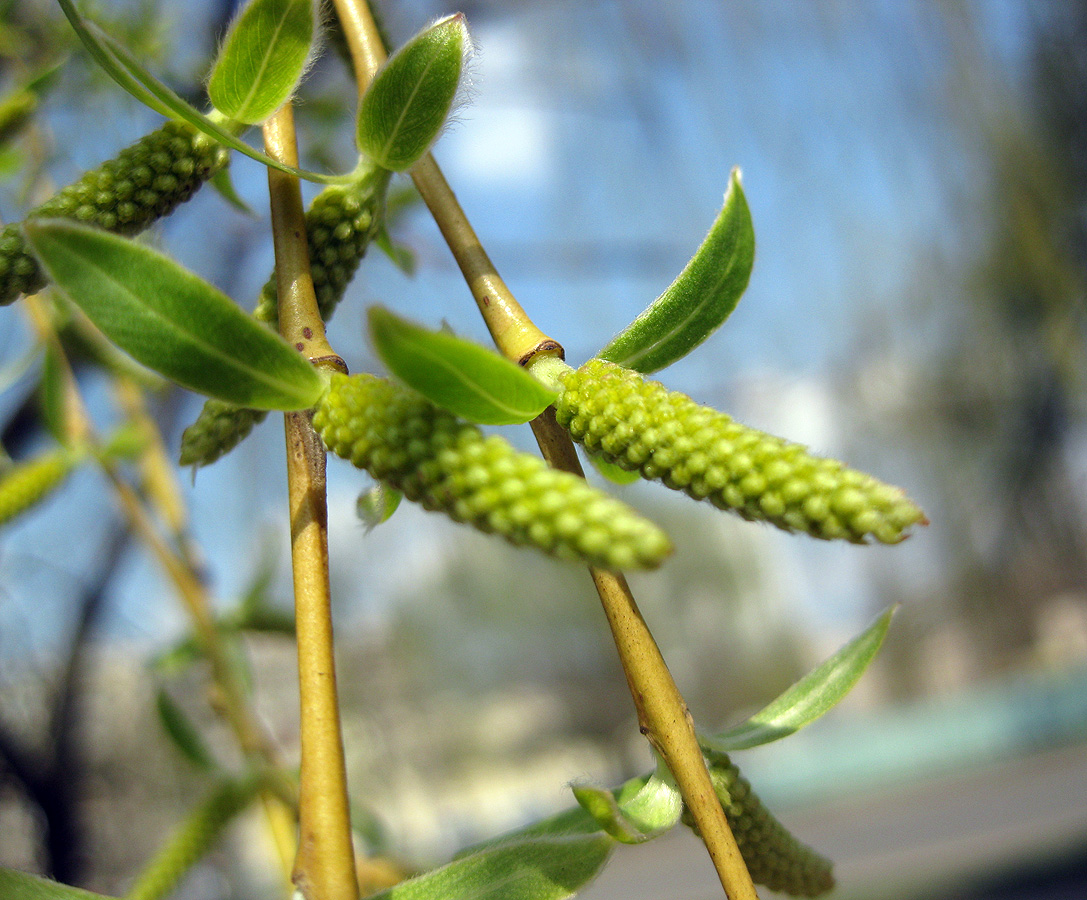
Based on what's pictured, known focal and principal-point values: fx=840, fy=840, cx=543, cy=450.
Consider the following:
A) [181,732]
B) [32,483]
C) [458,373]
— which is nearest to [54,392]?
[32,483]

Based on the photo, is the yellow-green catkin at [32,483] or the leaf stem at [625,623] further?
the yellow-green catkin at [32,483]

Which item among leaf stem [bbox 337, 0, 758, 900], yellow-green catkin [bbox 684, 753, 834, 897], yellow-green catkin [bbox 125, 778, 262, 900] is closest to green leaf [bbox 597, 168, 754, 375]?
leaf stem [bbox 337, 0, 758, 900]

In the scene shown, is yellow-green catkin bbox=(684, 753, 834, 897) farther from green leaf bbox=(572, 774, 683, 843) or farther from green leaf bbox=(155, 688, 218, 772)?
green leaf bbox=(155, 688, 218, 772)

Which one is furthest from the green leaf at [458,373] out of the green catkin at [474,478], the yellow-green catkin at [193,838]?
the yellow-green catkin at [193,838]

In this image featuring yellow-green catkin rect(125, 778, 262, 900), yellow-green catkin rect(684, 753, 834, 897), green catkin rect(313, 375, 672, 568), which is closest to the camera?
green catkin rect(313, 375, 672, 568)

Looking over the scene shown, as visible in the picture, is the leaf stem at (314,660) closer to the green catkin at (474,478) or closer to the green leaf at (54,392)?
the green catkin at (474,478)

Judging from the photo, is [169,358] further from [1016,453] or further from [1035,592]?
[1035,592]
